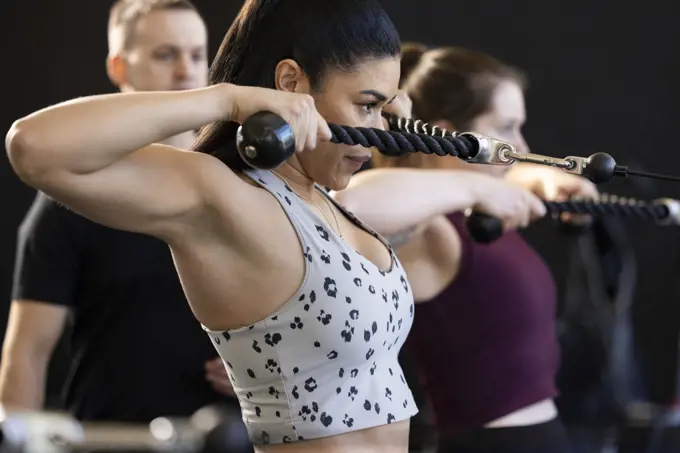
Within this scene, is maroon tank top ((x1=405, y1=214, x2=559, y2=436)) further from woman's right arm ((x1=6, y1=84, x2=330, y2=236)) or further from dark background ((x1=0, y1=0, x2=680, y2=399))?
dark background ((x1=0, y1=0, x2=680, y2=399))

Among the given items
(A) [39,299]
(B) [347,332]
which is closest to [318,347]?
(B) [347,332]

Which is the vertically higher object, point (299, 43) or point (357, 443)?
point (299, 43)

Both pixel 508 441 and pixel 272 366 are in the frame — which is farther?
pixel 508 441

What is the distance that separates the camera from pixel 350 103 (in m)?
1.28

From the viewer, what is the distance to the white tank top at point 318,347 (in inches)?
47.9

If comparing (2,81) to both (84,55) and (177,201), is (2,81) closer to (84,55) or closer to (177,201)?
(84,55)

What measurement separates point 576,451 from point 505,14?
1.67m

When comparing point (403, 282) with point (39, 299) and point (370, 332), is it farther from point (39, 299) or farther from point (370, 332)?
point (39, 299)

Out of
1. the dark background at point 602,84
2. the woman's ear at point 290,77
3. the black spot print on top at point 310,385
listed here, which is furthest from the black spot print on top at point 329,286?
the dark background at point 602,84

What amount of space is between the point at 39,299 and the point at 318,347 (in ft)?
2.68

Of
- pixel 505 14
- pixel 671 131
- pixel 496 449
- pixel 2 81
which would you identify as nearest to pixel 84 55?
pixel 2 81

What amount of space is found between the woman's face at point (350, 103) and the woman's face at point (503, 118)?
2.25ft

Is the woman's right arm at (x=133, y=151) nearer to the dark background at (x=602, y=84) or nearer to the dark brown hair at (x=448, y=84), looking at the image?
the dark brown hair at (x=448, y=84)

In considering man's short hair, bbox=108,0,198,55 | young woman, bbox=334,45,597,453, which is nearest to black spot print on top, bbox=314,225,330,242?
young woman, bbox=334,45,597,453
